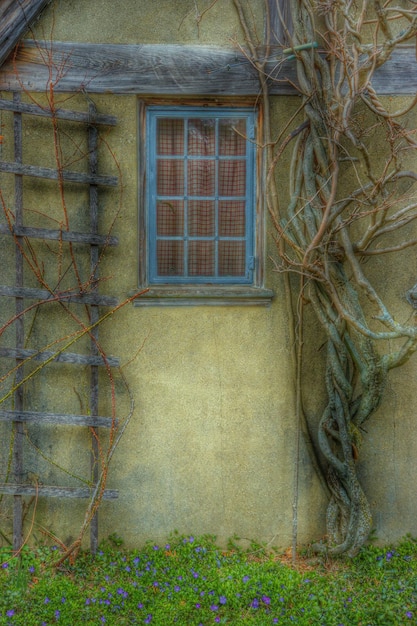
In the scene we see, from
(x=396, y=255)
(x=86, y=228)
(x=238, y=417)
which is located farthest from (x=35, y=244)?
(x=396, y=255)

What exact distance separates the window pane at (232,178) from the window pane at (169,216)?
33cm

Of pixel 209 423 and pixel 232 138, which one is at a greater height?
pixel 232 138

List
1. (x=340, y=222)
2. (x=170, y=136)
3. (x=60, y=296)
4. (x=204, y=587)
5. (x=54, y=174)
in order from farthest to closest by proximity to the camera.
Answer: (x=170, y=136) < (x=60, y=296) < (x=54, y=174) < (x=340, y=222) < (x=204, y=587)

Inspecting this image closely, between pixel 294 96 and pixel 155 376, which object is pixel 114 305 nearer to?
pixel 155 376

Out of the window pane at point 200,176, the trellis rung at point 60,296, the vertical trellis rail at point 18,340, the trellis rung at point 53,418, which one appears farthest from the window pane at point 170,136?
the trellis rung at point 53,418

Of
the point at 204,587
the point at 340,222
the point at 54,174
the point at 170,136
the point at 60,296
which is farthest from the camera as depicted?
the point at 170,136

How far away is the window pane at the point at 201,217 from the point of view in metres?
4.31

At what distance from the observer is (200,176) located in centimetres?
430

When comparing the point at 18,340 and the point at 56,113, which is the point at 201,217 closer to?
the point at 56,113

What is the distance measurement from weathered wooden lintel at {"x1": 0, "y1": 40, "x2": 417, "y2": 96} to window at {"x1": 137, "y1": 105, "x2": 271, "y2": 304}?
174 millimetres

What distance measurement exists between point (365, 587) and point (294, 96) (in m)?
3.36

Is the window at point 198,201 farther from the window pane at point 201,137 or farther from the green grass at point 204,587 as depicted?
the green grass at point 204,587

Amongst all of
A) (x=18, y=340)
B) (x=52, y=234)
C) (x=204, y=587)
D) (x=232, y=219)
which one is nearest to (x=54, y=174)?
(x=52, y=234)

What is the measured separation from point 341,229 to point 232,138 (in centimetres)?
107
